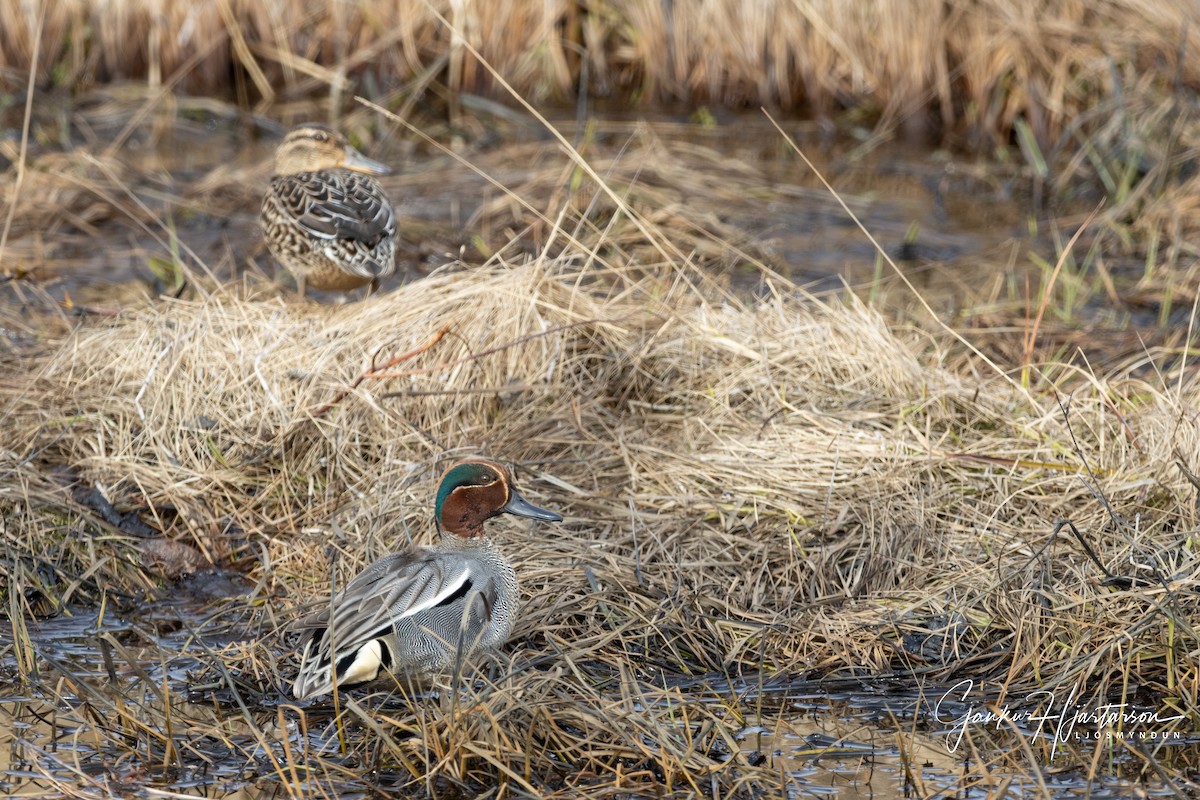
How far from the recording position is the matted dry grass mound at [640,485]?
388 centimetres

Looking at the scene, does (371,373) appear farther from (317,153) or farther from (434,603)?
(317,153)

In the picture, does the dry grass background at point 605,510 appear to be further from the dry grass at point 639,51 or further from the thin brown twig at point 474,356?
the dry grass at point 639,51

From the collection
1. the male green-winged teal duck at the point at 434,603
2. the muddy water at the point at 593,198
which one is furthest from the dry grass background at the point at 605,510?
the muddy water at the point at 593,198

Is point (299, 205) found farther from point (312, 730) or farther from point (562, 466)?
point (312, 730)

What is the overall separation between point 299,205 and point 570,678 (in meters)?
2.72

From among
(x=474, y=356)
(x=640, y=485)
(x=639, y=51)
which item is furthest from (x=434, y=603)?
(x=639, y=51)

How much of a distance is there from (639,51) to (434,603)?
645 cm

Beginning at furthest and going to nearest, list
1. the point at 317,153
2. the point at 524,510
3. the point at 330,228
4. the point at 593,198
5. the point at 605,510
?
the point at 593,198, the point at 317,153, the point at 330,228, the point at 605,510, the point at 524,510

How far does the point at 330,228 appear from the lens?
5.75 metres

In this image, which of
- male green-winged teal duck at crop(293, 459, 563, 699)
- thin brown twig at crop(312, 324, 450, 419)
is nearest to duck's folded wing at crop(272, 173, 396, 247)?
thin brown twig at crop(312, 324, 450, 419)

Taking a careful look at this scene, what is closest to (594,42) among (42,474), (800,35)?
(800,35)

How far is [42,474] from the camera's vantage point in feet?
15.9

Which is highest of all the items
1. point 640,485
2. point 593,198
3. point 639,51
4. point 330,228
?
point 330,228

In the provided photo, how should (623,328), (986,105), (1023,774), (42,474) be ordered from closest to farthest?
(1023,774) < (42,474) < (623,328) < (986,105)
